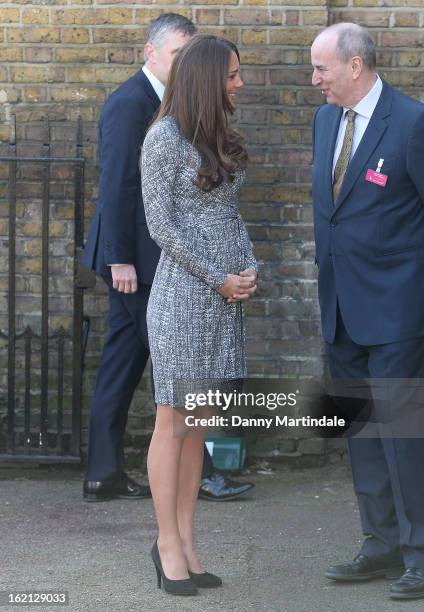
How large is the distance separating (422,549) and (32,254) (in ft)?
8.16

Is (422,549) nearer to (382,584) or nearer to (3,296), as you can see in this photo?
(382,584)

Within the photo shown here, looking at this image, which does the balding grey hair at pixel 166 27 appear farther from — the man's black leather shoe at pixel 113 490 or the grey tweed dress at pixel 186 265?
the man's black leather shoe at pixel 113 490

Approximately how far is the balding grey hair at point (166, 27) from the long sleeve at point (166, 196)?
3.68 ft

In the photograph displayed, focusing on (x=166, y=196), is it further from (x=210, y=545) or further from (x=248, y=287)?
(x=210, y=545)

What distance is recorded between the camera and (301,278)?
19.3 ft

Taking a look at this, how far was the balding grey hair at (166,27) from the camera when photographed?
16.9 ft

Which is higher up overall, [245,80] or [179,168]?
[245,80]

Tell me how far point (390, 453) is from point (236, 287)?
830 millimetres

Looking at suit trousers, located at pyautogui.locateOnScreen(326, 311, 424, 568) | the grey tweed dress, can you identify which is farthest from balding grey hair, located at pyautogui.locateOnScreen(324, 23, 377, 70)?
suit trousers, located at pyautogui.locateOnScreen(326, 311, 424, 568)

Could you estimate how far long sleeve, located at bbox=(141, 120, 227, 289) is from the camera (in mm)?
4117

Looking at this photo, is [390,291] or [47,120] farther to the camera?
[47,120]

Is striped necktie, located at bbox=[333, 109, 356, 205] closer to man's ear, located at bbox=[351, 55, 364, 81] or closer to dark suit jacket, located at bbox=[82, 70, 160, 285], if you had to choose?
man's ear, located at bbox=[351, 55, 364, 81]

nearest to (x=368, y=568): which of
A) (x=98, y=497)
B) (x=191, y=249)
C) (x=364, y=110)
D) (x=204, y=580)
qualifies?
(x=204, y=580)

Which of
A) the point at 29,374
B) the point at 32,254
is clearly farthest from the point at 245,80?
the point at 29,374
